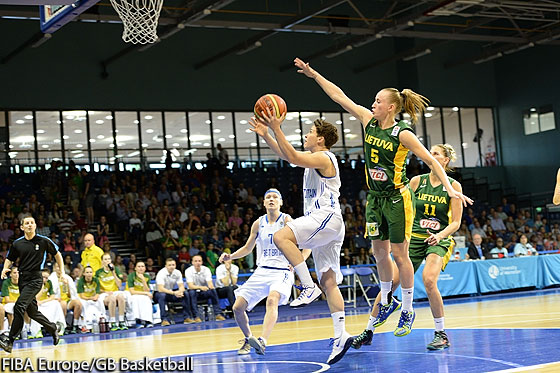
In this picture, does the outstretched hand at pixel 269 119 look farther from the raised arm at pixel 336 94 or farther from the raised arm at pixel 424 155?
the raised arm at pixel 424 155

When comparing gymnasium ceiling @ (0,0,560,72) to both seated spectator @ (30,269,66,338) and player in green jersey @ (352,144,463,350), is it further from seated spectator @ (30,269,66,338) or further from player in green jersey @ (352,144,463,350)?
player in green jersey @ (352,144,463,350)

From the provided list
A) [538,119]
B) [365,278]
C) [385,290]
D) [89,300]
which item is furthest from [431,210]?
[538,119]

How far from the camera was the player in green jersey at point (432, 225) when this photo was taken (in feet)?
25.6

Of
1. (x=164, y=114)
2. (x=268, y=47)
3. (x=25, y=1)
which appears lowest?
(x=25, y=1)

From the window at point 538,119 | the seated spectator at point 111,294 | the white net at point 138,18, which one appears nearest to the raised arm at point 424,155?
the white net at point 138,18

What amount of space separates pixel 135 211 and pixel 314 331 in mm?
12532

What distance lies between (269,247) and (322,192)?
2.49 meters

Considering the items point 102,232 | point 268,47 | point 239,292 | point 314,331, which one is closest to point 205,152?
point 268,47

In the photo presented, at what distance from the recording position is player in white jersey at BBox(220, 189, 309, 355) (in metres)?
8.89

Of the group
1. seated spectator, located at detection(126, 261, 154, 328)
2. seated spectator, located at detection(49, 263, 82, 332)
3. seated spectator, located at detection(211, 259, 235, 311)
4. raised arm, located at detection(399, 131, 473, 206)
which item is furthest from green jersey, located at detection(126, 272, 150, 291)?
raised arm, located at detection(399, 131, 473, 206)

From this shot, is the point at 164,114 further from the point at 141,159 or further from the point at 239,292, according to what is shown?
the point at 239,292

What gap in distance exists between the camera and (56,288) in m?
14.8

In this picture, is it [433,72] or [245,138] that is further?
[433,72]

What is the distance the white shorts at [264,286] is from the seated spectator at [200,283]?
703cm
